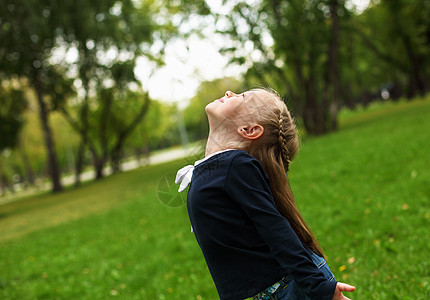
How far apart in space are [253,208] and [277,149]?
0.36 m

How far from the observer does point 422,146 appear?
9109mm

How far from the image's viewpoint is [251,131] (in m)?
1.75

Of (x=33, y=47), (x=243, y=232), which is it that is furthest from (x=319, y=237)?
(x=33, y=47)

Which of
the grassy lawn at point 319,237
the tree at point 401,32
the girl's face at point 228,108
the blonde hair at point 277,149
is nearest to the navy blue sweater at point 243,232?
the blonde hair at point 277,149

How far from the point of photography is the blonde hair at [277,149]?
174 cm

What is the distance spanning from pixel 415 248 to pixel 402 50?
29.1 metres

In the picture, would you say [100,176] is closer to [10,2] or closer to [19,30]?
[19,30]

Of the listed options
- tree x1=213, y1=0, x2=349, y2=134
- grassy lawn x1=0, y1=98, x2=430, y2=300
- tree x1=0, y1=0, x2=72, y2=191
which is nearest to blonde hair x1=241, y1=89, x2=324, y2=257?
grassy lawn x1=0, y1=98, x2=430, y2=300

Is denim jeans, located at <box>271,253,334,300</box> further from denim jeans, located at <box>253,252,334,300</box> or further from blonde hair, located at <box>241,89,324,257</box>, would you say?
blonde hair, located at <box>241,89,324,257</box>

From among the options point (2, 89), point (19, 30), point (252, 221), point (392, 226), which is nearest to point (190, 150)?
point (252, 221)

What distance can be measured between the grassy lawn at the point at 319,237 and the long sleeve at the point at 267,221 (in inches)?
23.5

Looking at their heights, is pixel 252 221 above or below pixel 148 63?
above

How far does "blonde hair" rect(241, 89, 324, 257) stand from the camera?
5.70ft

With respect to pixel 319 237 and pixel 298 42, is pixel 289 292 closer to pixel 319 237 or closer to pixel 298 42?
pixel 319 237
